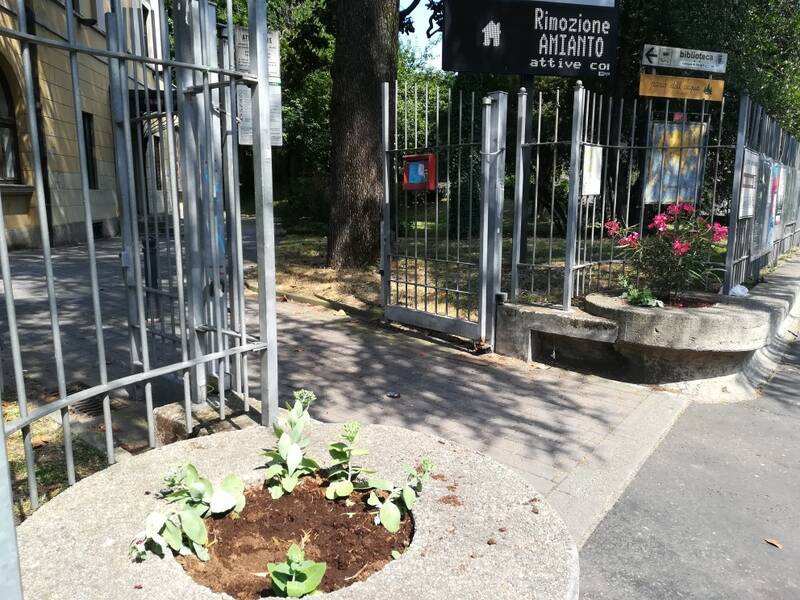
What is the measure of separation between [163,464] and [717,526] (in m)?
2.87

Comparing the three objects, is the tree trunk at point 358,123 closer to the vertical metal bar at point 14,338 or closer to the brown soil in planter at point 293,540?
the brown soil in planter at point 293,540

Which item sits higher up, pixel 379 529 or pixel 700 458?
pixel 379 529

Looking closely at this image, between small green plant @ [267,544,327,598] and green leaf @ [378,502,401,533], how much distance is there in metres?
0.38

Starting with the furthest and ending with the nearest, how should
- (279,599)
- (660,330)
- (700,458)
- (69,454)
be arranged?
(660,330), (700,458), (69,454), (279,599)

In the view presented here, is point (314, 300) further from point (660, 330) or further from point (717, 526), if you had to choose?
point (717, 526)

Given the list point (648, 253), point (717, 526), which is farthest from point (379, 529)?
point (648, 253)

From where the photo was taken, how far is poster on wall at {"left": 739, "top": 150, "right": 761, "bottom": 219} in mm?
6703

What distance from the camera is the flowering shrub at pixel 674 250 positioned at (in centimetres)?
570

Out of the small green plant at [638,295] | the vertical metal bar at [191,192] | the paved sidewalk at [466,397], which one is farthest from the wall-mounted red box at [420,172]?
the vertical metal bar at [191,192]

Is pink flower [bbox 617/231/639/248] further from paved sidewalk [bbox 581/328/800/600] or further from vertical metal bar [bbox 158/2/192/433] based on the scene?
vertical metal bar [bbox 158/2/192/433]

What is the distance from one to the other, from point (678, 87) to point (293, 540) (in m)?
7.34

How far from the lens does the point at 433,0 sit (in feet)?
48.0

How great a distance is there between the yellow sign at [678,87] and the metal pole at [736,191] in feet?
3.88

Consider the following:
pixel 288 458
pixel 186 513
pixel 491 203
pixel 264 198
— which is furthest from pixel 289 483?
pixel 491 203
